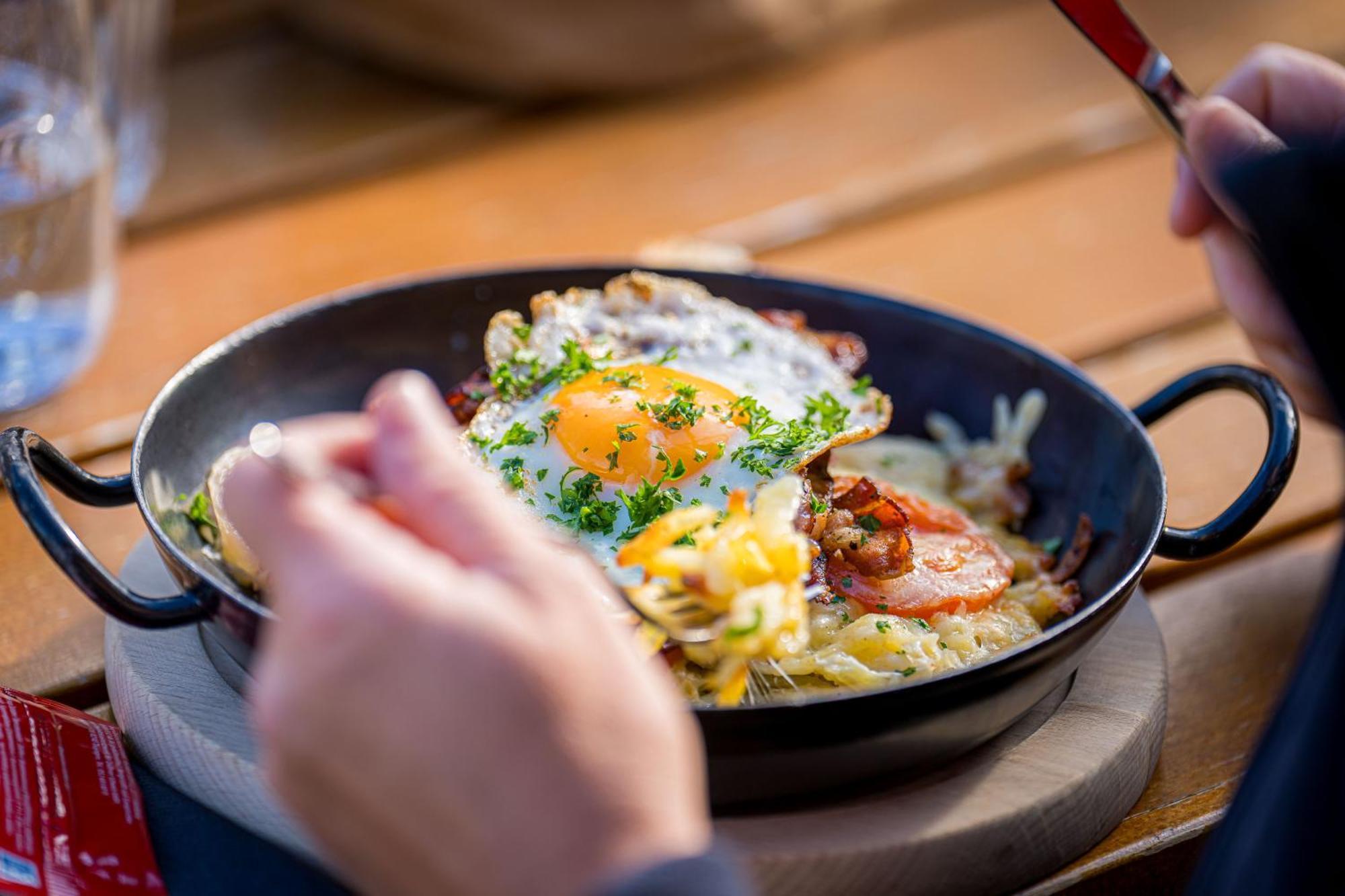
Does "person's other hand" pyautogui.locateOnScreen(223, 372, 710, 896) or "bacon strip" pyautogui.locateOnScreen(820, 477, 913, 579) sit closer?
"person's other hand" pyautogui.locateOnScreen(223, 372, 710, 896)

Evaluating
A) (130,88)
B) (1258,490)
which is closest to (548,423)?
(1258,490)

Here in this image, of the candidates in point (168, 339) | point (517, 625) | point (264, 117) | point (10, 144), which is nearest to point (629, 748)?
point (517, 625)

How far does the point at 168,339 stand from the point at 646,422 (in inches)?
54.1

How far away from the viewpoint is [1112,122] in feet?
11.5

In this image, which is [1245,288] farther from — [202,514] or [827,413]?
[202,514]

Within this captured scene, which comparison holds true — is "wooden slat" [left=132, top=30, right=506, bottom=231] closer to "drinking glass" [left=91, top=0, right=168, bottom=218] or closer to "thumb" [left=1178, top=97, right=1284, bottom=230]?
"drinking glass" [left=91, top=0, right=168, bottom=218]

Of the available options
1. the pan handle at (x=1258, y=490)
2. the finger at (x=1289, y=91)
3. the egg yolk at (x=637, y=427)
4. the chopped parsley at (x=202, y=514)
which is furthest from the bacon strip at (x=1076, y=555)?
the chopped parsley at (x=202, y=514)

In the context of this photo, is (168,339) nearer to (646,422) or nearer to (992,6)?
(646,422)

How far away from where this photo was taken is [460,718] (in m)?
0.94

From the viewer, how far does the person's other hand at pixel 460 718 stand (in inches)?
37.1

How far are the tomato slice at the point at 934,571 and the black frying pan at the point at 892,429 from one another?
14cm

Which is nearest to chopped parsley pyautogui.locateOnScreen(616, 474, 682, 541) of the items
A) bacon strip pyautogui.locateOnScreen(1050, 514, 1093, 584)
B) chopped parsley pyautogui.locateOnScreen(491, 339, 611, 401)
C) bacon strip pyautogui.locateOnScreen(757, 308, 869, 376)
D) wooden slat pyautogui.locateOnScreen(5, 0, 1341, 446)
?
chopped parsley pyautogui.locateOnScreen(491, 339, 611, 401)

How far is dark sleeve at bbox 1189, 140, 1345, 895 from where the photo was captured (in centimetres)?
100

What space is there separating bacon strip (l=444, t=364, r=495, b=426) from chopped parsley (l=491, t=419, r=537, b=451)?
0.34 feet
